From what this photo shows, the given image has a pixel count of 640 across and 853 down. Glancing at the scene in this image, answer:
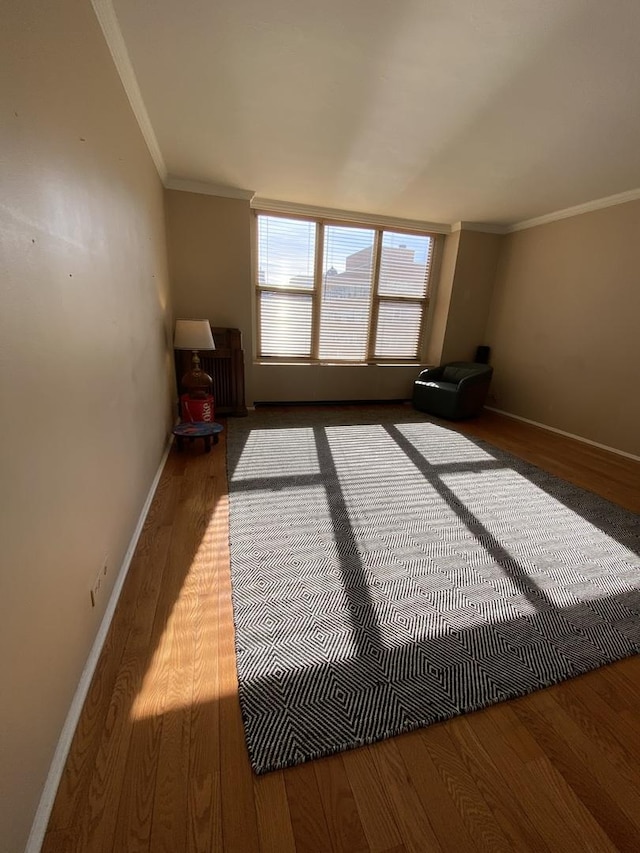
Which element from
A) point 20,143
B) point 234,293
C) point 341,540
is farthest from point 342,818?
point 234,293

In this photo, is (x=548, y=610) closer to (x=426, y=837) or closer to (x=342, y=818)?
(x=426, y=837)

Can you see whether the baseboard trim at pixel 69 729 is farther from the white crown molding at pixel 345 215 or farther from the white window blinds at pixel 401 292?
the white window blinds at pixel 401 292

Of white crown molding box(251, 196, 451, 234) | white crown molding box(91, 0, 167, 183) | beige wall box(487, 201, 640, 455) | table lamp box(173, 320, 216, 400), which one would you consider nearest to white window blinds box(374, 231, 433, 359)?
white crown molding box(251, 196, 451, 234)

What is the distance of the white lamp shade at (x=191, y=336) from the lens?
3391mm

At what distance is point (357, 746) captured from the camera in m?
1.04

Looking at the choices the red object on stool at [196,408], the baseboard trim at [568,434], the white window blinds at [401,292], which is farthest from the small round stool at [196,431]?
the baseboard trim at [568,434]

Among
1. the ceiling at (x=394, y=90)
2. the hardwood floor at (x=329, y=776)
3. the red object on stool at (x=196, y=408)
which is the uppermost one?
the ceiling at (x=394, y=90)

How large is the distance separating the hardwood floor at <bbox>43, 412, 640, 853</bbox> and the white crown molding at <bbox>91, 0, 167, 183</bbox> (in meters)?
2.74

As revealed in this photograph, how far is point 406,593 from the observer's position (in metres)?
1.63

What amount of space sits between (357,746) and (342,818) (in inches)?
6.6

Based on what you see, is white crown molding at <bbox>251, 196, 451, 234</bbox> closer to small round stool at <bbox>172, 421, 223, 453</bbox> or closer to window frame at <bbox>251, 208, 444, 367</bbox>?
window frame at <bbox>251, 208, 444, 367</bbox>

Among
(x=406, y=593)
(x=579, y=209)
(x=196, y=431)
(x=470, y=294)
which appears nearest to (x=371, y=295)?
(x=470, y=294)

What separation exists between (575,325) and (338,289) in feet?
9.91

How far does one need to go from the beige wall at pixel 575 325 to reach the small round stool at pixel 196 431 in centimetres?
417
